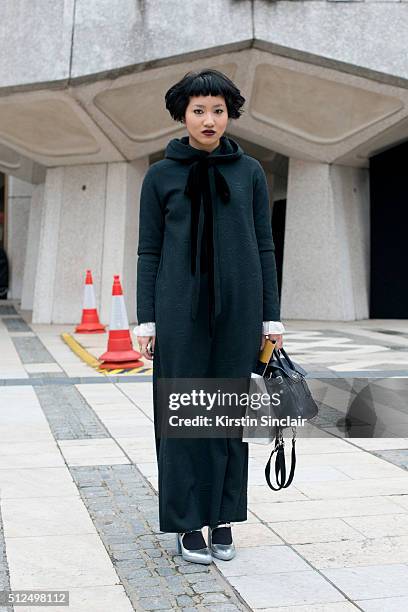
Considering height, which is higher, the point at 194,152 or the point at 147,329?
the point at 194,152

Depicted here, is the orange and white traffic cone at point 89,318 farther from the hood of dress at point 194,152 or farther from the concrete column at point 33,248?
the hood of dress at point 194,152

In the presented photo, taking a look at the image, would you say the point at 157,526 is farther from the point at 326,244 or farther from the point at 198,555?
the point at 326,244

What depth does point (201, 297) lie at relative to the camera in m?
3.37

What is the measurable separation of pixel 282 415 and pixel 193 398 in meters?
0.35

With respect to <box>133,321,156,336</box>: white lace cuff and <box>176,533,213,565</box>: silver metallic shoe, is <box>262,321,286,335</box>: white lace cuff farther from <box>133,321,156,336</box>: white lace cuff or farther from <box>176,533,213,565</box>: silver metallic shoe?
<box>176,533,213,565</box>: silver metallic shoe

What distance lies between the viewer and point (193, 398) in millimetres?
3391

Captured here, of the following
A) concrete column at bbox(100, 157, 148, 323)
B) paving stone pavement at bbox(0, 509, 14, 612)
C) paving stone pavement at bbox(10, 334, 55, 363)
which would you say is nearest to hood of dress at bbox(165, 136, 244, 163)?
paving stone pavement at bbox(0, 509, 14, 612)

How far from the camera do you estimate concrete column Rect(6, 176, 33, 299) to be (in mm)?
25703

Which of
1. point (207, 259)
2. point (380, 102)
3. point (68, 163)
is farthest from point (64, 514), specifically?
point (68, 163)

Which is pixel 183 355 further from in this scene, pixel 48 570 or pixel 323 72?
pixel 323 72

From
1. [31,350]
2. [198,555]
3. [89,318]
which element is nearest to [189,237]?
[198,555]

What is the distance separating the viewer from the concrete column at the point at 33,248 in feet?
A: 70.2

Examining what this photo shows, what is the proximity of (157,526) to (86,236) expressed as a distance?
1285 cm

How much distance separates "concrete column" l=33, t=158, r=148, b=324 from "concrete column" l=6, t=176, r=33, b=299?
931 cm
